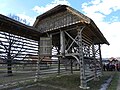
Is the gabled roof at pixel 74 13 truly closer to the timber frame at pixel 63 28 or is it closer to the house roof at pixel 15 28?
the timber frame at pixel 63 28

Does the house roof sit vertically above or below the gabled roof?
below

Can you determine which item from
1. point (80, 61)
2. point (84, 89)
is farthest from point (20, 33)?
point (84, 89)

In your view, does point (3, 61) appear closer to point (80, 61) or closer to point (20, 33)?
point (20, 33)

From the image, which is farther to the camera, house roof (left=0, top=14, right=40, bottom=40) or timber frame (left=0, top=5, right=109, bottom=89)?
timber frame (left=0, top=5, right=109, bottom=89)

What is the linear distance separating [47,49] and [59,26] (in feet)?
6.06

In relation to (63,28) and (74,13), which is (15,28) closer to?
(63,28)

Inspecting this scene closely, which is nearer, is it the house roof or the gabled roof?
the house roof

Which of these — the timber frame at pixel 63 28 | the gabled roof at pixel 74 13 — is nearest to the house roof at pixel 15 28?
the timber frame at pixel 63 28

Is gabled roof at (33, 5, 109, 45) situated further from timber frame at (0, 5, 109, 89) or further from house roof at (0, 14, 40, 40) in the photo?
house roof at (0, 14, 40, 40)

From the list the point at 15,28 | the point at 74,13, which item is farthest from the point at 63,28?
the point at 15,28

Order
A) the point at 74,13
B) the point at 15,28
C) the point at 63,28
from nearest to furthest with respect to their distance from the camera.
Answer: the point at 15,28
the point at 74,13
the point at 63,28

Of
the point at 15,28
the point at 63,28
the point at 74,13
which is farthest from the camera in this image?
the point at 63,28

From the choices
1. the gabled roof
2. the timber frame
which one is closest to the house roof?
the timber frame

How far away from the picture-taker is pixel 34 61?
13.3 metres
